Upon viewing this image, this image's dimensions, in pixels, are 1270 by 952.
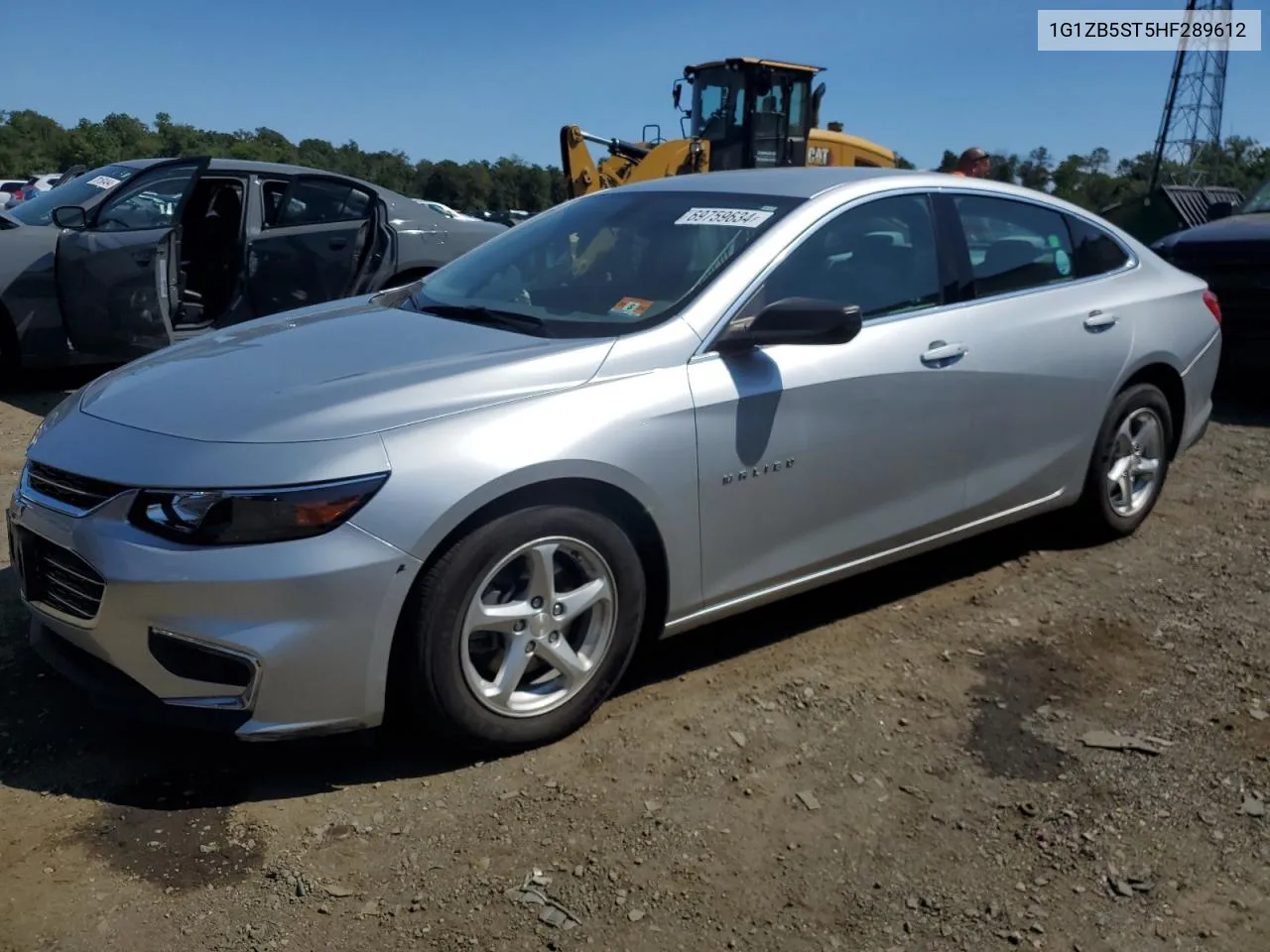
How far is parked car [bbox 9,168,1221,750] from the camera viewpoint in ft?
8.64

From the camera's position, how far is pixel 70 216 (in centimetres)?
716

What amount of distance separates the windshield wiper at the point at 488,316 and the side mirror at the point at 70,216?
448 centimetres

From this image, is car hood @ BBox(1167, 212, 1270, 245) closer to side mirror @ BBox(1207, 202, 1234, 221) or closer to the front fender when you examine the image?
side mirror @ BBox(1207, 202, 1234, 221)

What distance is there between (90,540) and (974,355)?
281 cm

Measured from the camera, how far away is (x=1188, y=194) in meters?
14.0

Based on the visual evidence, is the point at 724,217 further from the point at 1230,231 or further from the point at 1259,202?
the point at 1259,202

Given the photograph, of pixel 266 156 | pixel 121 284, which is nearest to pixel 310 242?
pixel 121 284

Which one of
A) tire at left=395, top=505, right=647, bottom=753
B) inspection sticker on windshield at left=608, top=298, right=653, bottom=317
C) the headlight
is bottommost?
tire at left=395, top=505, right=647, bottom=753


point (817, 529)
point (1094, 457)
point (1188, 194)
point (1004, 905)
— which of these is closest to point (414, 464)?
point (817, 529)

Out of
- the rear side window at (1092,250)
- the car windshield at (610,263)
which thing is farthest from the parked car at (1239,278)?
the car windshield at (610,263)

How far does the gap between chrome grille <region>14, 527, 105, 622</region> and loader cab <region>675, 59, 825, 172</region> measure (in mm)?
12010

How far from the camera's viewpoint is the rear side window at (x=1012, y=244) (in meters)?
4.03

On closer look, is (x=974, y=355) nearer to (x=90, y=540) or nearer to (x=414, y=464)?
(x=414, y=464)

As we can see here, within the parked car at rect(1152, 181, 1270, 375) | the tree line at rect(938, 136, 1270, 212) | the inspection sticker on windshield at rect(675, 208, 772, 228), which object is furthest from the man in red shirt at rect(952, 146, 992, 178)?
the tree line at rect(938, 136, 1270, 212)
